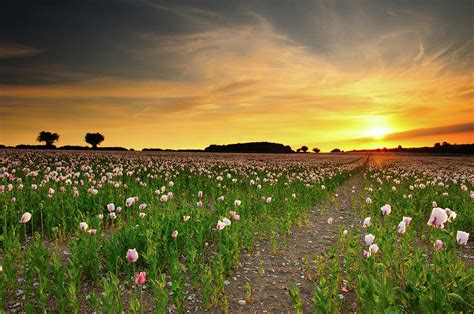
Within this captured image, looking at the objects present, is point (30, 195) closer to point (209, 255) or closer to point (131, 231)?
point (131, 231)

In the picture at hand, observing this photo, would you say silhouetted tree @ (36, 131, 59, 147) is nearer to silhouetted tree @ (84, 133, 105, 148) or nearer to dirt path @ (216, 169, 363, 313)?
silhouetted tree @ (84, 133, 105, 148)

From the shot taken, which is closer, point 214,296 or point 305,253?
point 214,296

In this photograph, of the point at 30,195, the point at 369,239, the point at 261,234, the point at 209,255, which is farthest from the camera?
A: the point at 30,195

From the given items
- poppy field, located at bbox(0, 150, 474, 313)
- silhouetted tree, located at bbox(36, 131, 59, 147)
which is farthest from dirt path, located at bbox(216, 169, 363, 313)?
silhouetted tree, located at bbox(36, 131, 59, 147)

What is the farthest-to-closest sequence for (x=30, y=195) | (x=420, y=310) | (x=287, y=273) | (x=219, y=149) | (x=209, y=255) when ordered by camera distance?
(x=219, y=149), (x=30, y=195), (x=209, y=255), (x=287, y=273), (x=420, y=310)

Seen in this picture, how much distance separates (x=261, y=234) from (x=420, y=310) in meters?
4.71

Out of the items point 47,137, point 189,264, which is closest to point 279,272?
point 189,264

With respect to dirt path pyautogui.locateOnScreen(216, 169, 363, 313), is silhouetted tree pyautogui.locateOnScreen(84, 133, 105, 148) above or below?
above

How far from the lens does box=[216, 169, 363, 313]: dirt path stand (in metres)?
4.74

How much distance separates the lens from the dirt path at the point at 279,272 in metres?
4.74

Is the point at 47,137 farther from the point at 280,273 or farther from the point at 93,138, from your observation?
the point at 280,273

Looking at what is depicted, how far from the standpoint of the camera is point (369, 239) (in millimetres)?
4648

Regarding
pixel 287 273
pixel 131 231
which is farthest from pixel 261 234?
pixel 131 231

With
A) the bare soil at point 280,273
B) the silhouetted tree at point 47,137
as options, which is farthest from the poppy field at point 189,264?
the silhouetted tree at point 47,137
